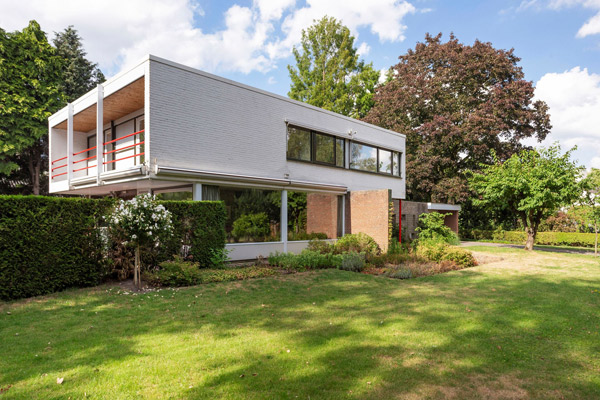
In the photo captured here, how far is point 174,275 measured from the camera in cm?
819

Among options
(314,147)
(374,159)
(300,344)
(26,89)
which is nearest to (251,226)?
(314,147)

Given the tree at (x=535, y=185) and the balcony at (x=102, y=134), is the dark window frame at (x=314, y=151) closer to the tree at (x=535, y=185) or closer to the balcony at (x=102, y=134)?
the balcony at (x=102, y=134)

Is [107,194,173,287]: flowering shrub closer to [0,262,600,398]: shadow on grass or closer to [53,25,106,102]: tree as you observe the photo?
[0,262,600,398]: shadow on grass

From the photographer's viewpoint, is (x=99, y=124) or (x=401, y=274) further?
(x=99, y=124)

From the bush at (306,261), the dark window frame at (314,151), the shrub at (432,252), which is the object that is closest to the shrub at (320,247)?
the bush at (306,261)

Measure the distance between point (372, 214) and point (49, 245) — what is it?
461 inches

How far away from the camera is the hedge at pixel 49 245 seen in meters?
6.77

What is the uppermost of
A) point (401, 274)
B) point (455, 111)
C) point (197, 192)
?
point (455, 111)

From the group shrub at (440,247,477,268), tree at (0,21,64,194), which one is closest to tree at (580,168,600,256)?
shrub at (440,247,477,268)

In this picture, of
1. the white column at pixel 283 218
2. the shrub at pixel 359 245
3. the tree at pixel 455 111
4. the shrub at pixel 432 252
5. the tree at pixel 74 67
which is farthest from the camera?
the tree at pixel 74 67

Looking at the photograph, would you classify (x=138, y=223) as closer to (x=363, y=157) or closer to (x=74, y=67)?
(x=363, y=157)

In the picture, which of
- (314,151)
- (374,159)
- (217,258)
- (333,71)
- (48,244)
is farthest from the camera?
(333,71)

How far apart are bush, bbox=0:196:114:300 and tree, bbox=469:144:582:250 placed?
60.8ft

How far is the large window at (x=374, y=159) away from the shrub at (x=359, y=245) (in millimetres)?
4760
